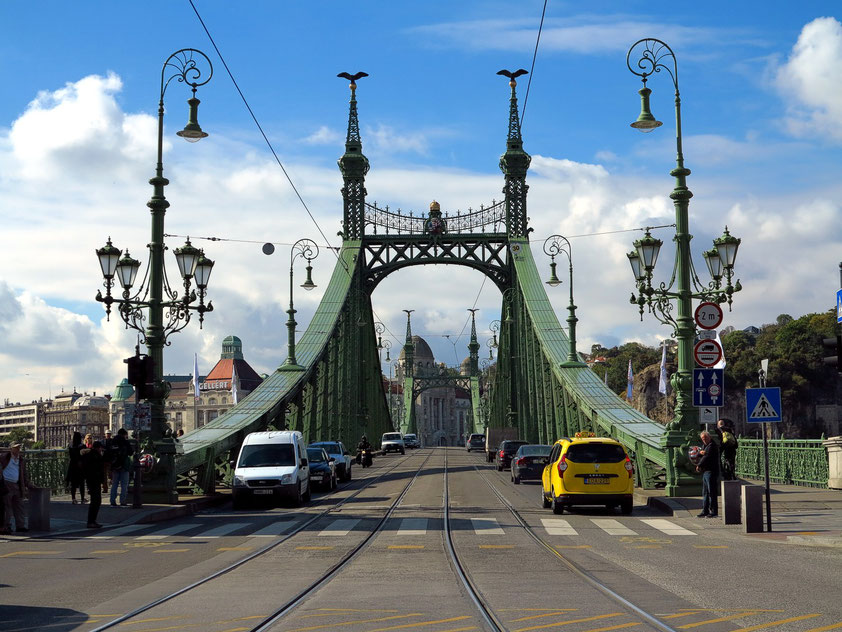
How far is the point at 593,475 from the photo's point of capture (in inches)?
880

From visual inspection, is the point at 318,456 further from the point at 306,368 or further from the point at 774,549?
the point at 774,549

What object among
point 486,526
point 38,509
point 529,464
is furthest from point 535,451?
point 38,509

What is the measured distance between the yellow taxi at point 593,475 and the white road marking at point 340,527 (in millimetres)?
4431

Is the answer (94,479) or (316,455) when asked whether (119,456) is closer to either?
(94,479)

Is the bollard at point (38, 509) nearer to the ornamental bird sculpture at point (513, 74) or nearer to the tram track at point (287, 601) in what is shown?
the tram track at point (287, 601)

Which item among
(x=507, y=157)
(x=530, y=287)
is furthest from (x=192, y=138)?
(x=507, y=157)

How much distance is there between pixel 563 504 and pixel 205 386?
16132cm

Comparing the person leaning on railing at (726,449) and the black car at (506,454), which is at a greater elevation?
the person leaning on railing at (726,449)

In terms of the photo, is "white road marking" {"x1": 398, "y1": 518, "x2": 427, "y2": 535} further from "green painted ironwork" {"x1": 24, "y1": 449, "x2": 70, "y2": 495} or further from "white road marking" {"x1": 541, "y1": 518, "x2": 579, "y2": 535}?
"green painted ironwork" {"x1": 24, "y1": 449, "x2": 70, "y2": 495}

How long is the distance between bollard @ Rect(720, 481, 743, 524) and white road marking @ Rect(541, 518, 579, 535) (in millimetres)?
2807

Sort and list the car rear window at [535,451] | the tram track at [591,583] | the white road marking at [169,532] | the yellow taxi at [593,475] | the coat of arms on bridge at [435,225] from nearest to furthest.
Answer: the tram track at [591,583]
the white road marking at [169,532]
the yellow taxi at [593,475]
the car rear window at [535,451]
the coat of arms on bridge at [435,225]

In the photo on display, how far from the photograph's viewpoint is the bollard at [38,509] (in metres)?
19.0

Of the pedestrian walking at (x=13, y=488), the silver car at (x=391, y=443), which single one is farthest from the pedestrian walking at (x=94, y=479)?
the silver car at (x=391, y=443)

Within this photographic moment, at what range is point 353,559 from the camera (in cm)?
1440
